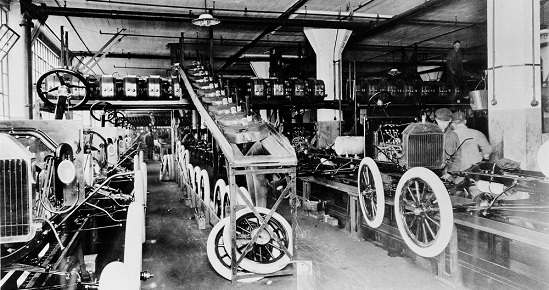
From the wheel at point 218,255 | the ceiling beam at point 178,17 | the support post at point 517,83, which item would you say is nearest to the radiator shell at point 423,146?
the support post at point 517,83

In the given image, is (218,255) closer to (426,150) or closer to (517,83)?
(426,150)

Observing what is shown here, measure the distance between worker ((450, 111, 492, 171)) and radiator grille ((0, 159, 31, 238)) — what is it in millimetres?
5291

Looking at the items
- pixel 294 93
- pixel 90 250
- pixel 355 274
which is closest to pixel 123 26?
→ pixel 294 93

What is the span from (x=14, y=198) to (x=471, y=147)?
5570mm

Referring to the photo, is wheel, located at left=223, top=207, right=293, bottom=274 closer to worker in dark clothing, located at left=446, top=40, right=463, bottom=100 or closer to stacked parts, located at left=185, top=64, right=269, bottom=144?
stacked parts, located at left=185, top=64, right=269, bottom=144

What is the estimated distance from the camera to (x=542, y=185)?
12.7ft

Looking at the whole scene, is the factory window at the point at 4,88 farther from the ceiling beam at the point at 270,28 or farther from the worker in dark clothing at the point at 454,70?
the worker in dark clothing at the point at 454,70

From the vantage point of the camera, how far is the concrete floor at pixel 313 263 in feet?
13.9

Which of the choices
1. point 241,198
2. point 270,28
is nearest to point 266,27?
point 270,28

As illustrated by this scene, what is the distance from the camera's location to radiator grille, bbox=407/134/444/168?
565 cm

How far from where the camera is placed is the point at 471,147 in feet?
19.3

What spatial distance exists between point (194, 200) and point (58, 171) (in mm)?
3848

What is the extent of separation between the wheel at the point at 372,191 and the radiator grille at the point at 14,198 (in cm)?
382

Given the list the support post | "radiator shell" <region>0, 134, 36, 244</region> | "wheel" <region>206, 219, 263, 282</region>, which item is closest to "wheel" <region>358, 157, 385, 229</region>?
"wheel" <region>206, 219, 263, 282</region>
